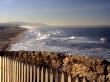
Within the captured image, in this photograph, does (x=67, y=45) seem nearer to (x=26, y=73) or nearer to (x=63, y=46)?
(x=63, y=46)

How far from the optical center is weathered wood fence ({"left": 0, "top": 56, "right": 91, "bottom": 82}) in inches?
129

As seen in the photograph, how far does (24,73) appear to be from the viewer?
405 cm

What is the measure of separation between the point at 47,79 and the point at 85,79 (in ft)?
2.53

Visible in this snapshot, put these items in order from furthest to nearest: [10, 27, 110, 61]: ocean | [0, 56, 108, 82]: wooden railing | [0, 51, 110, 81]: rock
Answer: [10, 27, 110, 61]: ocean < [0, 56, 108, 82]: wooden railing < [0, 51, 110, 81]: rock

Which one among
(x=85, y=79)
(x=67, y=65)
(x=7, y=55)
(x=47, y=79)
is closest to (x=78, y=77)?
(x=85, y=79)

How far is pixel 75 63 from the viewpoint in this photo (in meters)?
3.13

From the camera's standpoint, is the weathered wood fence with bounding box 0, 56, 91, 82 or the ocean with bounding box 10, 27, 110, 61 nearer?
the weathered wood fence with bounding box 0, 56, 91, 82

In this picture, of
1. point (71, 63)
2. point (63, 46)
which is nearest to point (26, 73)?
point (71, 63)

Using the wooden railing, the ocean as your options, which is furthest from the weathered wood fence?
the ocean

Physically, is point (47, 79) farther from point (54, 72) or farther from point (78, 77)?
point (78, 77)

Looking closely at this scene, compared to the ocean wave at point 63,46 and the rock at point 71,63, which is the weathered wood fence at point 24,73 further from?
the ocean wave at point 63,46

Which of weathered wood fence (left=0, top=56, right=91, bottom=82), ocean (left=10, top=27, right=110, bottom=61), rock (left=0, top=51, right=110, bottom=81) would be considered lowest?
ocean (left=10, top=27, right=110, bottom=61)

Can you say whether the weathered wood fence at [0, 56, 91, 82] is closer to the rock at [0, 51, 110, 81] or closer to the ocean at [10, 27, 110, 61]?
the rock at [0, 51, 110, 81]

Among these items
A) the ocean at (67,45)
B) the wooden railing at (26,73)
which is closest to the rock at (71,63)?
the wooden railing at (26,73)
